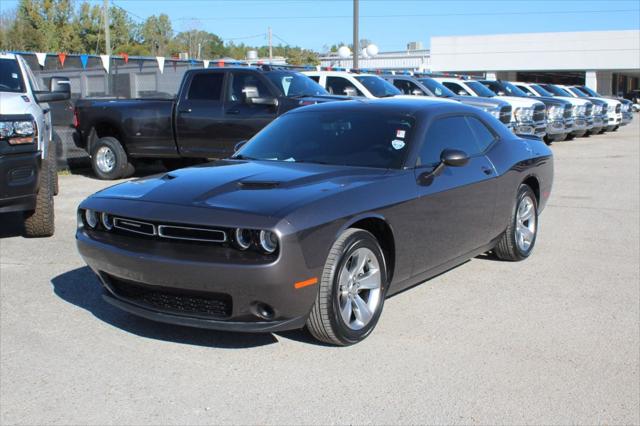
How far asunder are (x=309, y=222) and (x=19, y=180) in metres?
3.91

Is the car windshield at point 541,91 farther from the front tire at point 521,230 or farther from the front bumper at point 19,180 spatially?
the front bumper at point 19,180

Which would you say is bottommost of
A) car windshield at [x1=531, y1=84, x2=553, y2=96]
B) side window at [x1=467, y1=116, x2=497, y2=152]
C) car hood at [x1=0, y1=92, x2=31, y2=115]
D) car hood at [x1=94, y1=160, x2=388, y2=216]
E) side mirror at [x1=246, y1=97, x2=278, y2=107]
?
car hood at [x1=94, y1=160, x2=388, y2=216]

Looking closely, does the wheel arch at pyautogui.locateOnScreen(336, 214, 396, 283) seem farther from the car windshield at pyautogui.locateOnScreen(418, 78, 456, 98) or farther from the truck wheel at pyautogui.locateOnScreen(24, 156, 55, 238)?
the car windshield at pyautogui.locateOnScreen(418, 78, 456, 98)

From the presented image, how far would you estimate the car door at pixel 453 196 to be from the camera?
527 centimetres

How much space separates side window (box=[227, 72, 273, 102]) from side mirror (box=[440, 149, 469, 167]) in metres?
6.60

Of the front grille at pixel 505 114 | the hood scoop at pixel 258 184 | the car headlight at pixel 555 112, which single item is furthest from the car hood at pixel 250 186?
the car headlight at pixel 555 112

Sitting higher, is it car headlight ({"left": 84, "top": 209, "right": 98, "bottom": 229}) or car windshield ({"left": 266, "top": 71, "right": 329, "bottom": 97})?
car windshield ({"left": 266, "top": 71, "right": 329, "bottom": 97})

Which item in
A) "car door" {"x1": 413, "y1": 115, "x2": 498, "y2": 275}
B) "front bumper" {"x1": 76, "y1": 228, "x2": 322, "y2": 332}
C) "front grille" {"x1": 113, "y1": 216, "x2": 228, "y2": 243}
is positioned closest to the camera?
"front bumper" {"x1": 76, "y1": 228, "x2": 322, "y2": 332}

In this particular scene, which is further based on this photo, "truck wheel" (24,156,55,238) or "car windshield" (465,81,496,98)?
"car windshield" (465,81,496,98)

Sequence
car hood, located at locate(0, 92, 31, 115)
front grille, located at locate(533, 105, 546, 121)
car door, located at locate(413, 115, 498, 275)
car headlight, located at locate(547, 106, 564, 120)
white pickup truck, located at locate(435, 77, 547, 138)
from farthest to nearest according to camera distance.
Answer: car headlight, located at locate(547, 106, 564, 120)
front grille, located at locate(533, 105, 546, 121)
white pickup truck, located at locate(435, 77, 547, 138)
car hood, located at locate(0, 92, 31, 115)
car door, located at locate(413, 115, 498, 275)

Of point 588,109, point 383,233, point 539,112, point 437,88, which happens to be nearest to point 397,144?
point 383,233

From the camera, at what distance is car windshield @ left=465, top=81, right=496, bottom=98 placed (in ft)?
66.1

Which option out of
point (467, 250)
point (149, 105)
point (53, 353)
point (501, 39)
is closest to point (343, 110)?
point (467, 250)

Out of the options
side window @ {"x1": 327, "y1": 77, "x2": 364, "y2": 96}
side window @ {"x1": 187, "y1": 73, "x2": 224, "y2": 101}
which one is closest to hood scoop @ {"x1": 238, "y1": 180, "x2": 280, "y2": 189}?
side window @ {"x1": 187, "y1": 73, "x2": 224, "y2": 101}
